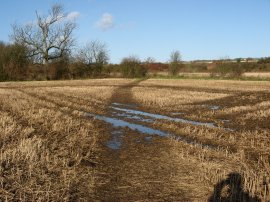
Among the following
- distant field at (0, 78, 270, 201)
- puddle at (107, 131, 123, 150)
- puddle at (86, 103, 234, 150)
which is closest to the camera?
distant field at (0, 78, 270, 201)

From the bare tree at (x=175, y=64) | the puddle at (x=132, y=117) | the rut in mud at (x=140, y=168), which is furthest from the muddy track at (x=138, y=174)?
the bare tree at (x=175, y=64)

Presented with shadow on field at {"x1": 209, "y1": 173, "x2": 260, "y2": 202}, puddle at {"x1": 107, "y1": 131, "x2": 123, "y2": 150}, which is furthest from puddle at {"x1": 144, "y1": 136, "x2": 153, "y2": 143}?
shadow on field at {"x1": 209, "y1": 173, "x2": 260, "y2": 202}

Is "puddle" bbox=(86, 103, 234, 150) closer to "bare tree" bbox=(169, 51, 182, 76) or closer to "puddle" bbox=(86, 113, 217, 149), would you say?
"puddle" bbox=(86, 113, 217, 149)

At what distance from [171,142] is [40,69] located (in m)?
49.5

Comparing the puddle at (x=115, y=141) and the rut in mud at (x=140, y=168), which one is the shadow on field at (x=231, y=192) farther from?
the puddle at (x=115, y=141)

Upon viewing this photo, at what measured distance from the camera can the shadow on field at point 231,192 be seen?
614 cm

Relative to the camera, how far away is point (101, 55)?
224ft

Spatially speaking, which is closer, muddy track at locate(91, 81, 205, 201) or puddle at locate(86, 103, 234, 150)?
muddy track at locate(91, 81, 205, 201)

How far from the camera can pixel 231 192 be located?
636cm

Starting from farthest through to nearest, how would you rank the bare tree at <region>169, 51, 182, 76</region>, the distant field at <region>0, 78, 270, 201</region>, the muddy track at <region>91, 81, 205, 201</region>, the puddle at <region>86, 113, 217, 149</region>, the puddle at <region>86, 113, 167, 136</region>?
the bare tree at <region>169, 51, 182, 76</region> < the puddle at <region>86, 113, 167, 136</region> < the puddle at <region>86, 113, 217, 149</region> < the muddy track at <region>91, 81, 205, 201</region> < the distant field at <region>0, 78, 270, 201</region>

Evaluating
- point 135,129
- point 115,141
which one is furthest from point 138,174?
point 135,129

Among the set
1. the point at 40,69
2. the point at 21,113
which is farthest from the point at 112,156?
the point at 40,69

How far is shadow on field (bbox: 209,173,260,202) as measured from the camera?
6141 mm

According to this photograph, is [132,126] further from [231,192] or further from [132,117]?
[231,192]
